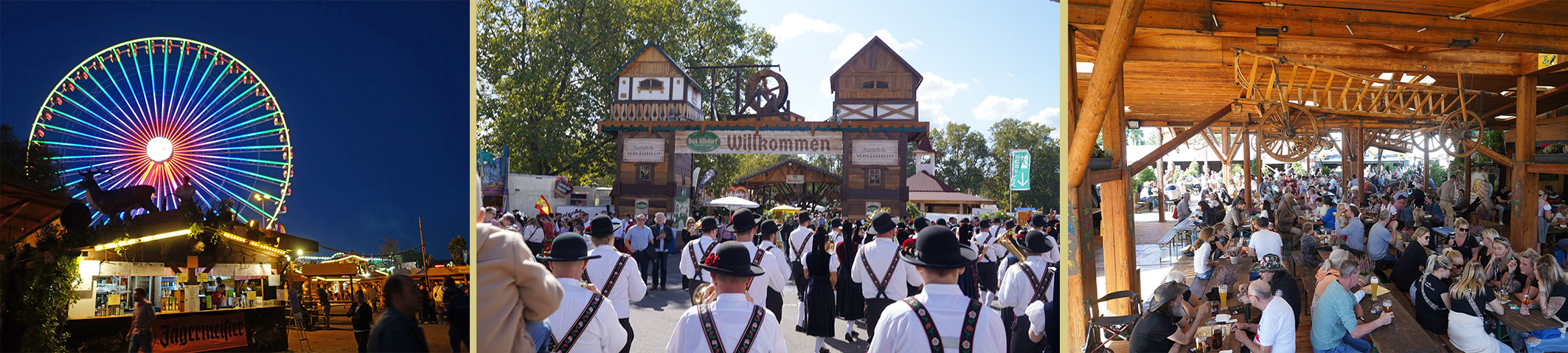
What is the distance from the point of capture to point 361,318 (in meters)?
2.57

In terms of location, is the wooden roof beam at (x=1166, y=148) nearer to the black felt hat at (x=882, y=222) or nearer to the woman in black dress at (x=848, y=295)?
the black felt hat at (x=882, y=222)

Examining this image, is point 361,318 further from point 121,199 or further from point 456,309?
point 121,199

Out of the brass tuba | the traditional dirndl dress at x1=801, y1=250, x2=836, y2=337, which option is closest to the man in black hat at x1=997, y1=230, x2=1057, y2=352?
the brass tuba

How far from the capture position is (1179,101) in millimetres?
13609

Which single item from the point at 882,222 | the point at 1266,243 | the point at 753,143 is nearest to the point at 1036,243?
the point at 882,222

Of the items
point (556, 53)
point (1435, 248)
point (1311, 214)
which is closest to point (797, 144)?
point (556, 53)

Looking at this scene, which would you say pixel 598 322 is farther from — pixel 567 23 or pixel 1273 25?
Result: pixel 1273 25

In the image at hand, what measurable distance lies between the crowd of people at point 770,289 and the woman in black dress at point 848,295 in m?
0.01

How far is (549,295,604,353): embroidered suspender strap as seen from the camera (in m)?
3.43

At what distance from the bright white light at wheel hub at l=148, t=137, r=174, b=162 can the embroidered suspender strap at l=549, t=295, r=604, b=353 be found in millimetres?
1512

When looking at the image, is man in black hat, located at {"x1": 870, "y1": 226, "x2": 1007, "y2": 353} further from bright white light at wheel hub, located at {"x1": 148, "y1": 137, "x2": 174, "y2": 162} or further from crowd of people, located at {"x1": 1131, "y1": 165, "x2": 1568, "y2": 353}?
bright white light at wheel hub, located at {"x1": 148, "y1": 137, "x2": 174, "y2": 162}

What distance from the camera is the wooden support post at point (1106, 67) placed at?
13.0 feet

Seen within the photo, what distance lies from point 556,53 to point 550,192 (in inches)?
63.7

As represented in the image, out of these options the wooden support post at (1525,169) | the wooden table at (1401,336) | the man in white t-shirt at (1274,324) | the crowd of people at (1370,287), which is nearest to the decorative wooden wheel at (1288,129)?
the crowd of people at (1370,287)
